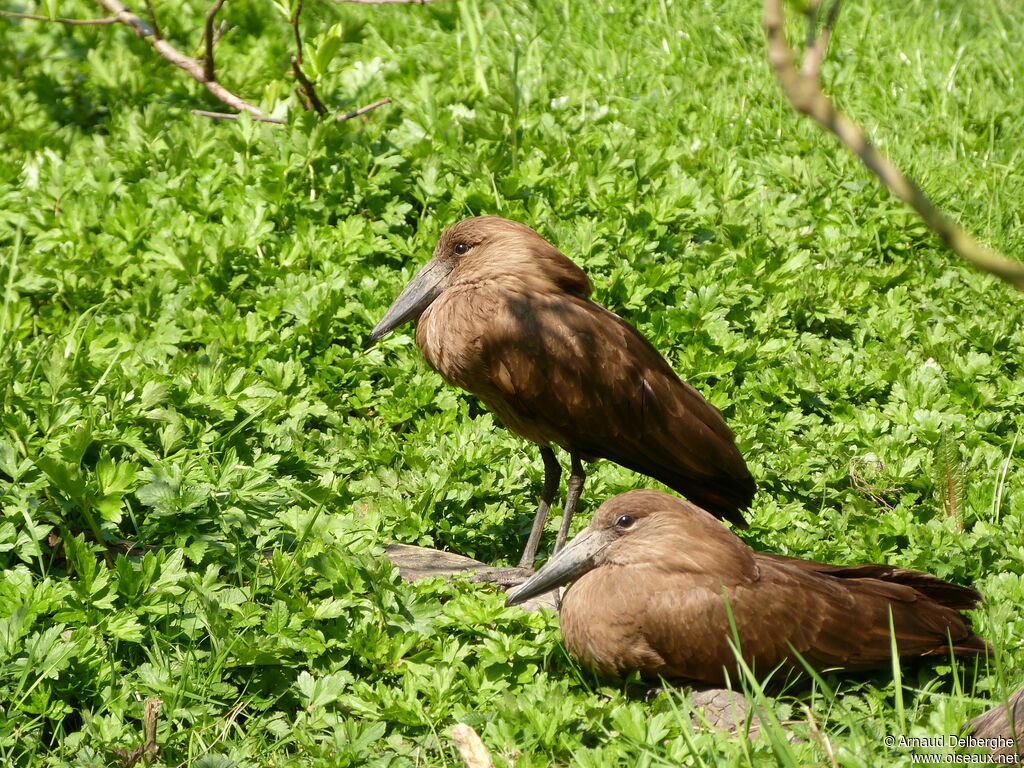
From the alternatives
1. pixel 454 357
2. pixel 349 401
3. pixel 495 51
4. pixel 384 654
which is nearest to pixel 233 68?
pixel 495 51

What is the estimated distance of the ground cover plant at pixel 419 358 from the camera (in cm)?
337

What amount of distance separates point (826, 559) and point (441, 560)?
56.7 inches

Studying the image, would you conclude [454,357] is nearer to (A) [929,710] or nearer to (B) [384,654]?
(B) [384,654]

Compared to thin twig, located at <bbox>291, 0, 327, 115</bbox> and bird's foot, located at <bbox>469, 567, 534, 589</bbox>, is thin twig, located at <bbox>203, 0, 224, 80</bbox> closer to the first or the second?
thin twig, located at <bbox>291, 0, 327, 115</bbox>

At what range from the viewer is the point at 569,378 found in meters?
4.14

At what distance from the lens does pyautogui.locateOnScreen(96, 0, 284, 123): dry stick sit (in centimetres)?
641

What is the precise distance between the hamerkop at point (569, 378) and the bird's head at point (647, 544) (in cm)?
49

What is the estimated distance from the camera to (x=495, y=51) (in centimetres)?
746

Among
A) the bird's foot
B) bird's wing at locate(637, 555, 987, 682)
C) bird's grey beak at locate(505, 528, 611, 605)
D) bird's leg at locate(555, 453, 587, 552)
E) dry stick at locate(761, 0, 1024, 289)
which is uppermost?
dry stick at locate(761, 0, 1024, 289)

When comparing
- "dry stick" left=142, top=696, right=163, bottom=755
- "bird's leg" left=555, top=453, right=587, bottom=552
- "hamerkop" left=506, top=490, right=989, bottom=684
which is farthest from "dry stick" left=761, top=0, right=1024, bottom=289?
"bird's leg" left=555, top=453, right=587, bottom=552

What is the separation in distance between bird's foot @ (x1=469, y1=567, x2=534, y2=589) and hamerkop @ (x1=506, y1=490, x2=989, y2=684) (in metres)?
0.39

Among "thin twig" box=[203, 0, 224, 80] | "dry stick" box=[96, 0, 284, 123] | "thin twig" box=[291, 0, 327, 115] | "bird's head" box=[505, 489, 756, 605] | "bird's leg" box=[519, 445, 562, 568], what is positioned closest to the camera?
"bird's head" box=[505, 489, 756, 605]

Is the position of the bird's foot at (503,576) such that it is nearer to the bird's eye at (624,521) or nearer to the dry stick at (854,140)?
the bird's eye at (624,521)

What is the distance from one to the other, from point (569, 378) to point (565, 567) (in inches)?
28.8
